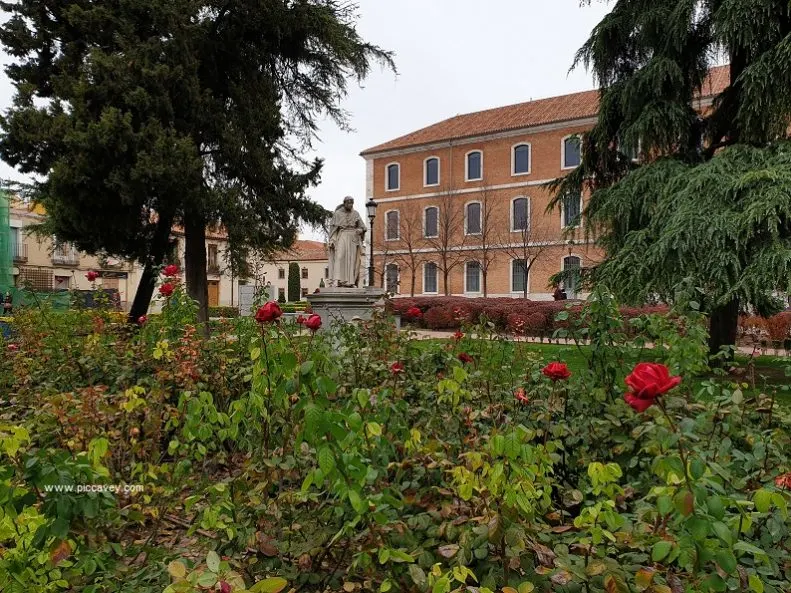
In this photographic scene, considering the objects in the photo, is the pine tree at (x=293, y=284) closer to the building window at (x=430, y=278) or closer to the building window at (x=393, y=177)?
the building window at (x=393, y=177)

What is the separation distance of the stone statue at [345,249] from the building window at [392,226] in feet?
83.2

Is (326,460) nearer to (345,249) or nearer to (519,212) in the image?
(345,249)

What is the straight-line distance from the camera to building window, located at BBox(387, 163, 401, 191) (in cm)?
3684

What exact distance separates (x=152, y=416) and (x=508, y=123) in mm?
33792

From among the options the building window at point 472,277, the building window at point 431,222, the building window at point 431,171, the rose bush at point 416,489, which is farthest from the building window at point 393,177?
the rose bush at point 416,489

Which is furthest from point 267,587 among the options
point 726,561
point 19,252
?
point 19,252

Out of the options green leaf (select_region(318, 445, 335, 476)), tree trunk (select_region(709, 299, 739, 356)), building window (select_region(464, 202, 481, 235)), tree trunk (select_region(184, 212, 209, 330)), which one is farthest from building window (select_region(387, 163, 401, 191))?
green leaf (select_region(318, 445, 335, 476))

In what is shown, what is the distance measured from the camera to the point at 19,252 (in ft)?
107

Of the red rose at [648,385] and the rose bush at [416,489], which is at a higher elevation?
the red rose at [648,385]

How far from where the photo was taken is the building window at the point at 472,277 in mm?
33750

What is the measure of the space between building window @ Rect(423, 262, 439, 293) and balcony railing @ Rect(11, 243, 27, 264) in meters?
24.3

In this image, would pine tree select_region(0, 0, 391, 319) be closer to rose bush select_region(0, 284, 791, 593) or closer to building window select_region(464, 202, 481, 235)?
rose bush select_region(0, 284, 791, 593)

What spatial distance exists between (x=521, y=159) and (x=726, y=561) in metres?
33.9

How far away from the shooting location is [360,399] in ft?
5.71
